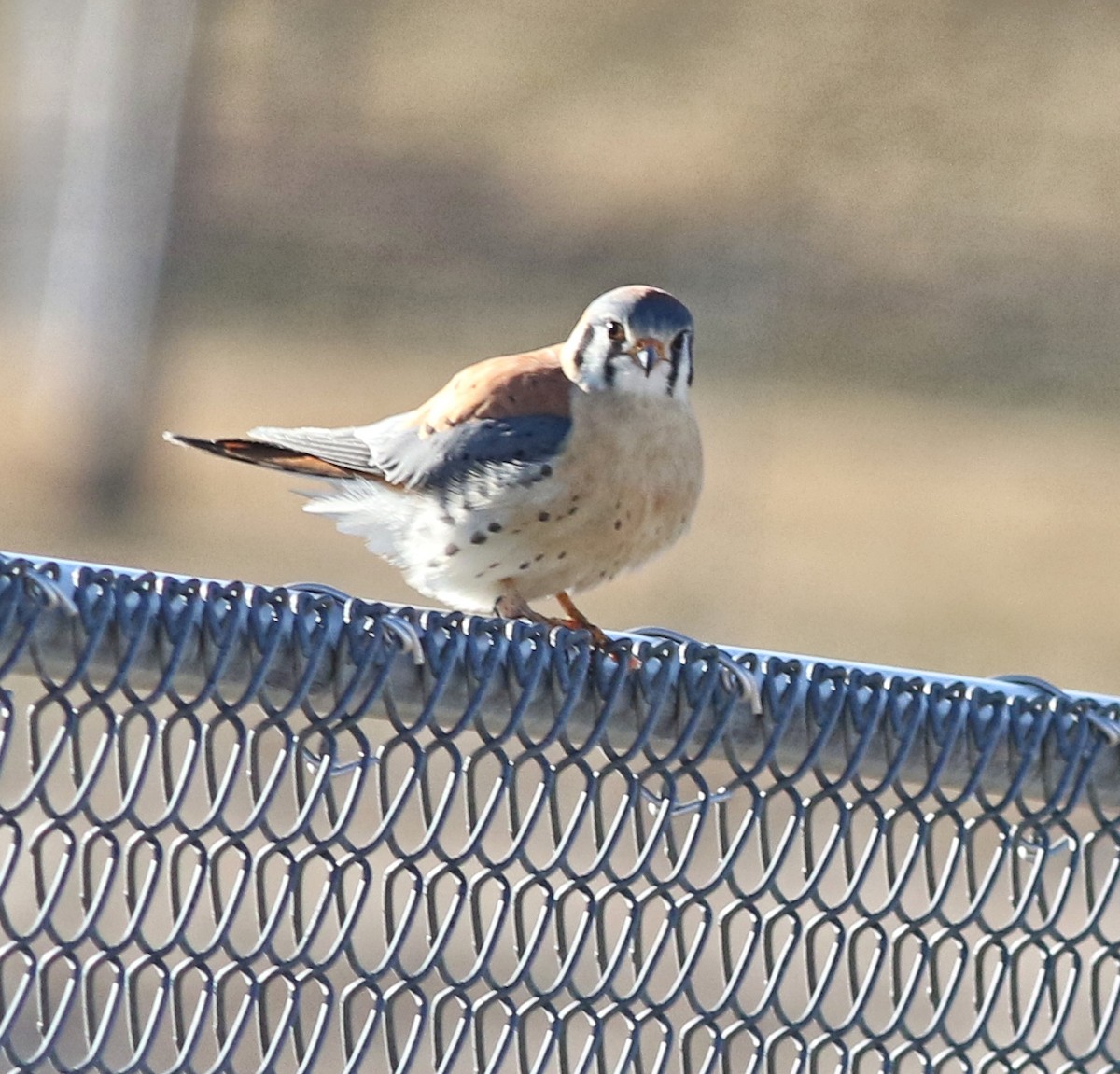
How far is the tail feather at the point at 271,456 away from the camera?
351 cm

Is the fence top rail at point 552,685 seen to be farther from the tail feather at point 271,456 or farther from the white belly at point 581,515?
the tail feather at point 271,456

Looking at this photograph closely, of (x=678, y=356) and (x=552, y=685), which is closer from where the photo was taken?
(x=552, y=685)

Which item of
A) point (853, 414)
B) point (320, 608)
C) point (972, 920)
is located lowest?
point (972, 920)

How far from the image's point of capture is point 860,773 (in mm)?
2113

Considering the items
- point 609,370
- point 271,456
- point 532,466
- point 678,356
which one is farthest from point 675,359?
point 271,456

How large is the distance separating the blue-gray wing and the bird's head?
0.16m

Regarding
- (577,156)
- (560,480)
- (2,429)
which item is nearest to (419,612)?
(560,480)

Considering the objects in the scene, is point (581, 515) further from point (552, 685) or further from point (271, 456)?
point (552, 685)

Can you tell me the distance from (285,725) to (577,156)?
16.3 m

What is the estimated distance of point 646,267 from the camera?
15.5 m

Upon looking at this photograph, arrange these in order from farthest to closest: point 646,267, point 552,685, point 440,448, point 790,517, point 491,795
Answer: point 646,267 < point 790,517 < point 440,448 < point 491,795 < point 552,685

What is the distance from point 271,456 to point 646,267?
39.1 feet

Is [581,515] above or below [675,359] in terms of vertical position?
below

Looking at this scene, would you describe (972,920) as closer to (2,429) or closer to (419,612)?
(419,612)
